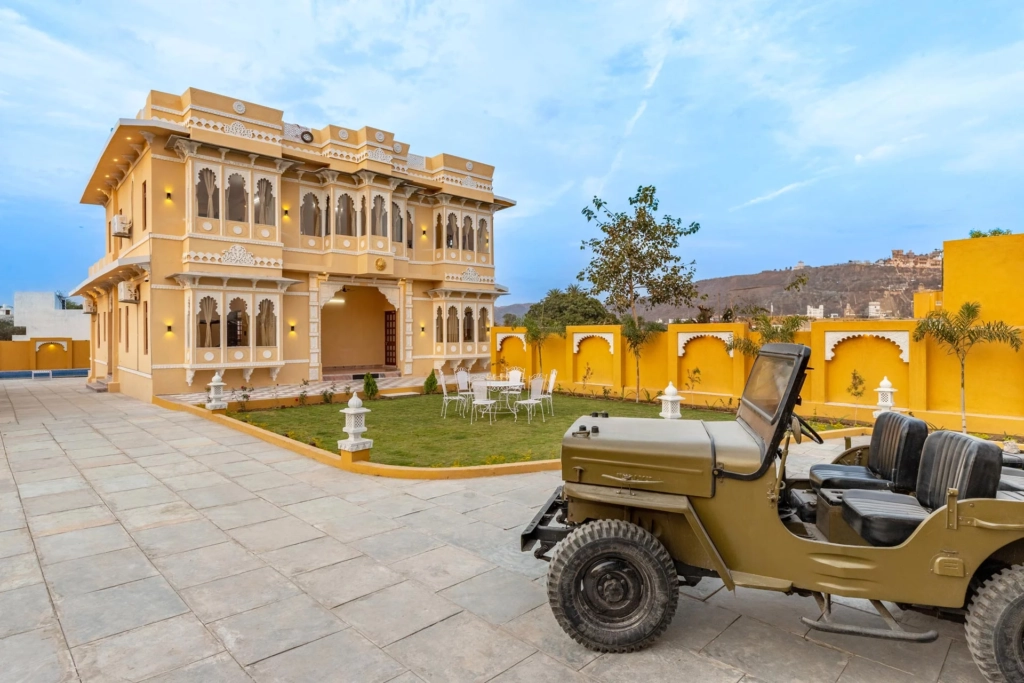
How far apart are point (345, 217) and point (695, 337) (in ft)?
41.8

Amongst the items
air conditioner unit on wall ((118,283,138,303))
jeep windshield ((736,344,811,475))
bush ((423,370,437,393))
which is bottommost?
bush ((423,370,437,393))

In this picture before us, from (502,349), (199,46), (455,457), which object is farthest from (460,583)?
(199,46)

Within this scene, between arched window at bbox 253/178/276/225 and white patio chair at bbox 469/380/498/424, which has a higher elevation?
arched window at bbox 253/178/276/225

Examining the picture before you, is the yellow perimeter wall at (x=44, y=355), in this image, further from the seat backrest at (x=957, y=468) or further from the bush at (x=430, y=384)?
the seat backrest at (x=957, y=468)

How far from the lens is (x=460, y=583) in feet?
11.4

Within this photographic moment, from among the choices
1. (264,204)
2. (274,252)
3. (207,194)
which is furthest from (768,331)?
(207,194)

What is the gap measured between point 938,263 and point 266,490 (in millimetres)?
61125

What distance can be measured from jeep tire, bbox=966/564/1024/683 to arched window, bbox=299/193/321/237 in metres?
18.7

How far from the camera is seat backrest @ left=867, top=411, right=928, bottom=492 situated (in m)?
3.15

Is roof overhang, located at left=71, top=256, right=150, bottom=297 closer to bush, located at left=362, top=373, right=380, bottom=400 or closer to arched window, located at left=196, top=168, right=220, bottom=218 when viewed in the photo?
arched window, located at left=196, top=168, right=220, bottom=218

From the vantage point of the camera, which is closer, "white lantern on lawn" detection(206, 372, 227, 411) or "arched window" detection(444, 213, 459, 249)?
"white lantern on lawn" detection(206, 372, 227, 411)

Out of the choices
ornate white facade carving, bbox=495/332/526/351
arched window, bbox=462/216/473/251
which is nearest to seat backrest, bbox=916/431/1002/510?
ornate white facade carving, bbox=495/332/526/351

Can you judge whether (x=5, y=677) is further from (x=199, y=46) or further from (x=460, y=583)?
(x=199, y=46)

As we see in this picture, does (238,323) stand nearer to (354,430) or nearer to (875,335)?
(354,430)
